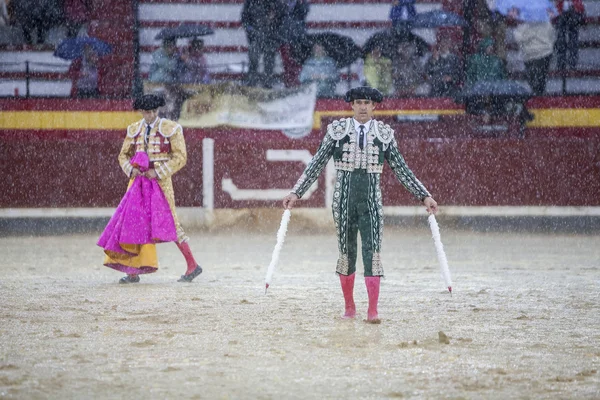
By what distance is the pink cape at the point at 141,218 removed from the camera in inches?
283

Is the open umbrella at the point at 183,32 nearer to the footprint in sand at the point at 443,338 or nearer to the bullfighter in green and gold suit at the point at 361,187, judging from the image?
the bullfighter in green and gold suit at the point at 361,187

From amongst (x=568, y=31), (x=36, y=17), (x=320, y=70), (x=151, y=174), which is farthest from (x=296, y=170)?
(x=151, y=174)

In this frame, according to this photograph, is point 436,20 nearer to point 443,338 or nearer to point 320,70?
point 320,70

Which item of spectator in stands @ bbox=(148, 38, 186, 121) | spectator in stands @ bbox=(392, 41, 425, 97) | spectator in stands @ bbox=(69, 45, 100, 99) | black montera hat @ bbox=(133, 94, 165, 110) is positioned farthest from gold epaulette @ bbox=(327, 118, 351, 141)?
spectator in stands @ bbox=(69, 45, 100, 99)

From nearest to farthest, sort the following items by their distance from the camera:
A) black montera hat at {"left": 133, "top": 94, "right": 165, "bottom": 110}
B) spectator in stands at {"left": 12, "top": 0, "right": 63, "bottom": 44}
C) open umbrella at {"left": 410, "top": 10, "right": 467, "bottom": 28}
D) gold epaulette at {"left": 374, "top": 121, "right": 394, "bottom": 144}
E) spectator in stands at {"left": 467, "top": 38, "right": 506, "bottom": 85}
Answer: gold epaulette at {"left": 374, "top": 121, "right": 394, "bottom": 144} → black montera hat at {"left": 133, "top": 94, "right": 165, "bottom": 110} → open umbrella at {"left": 410, "top": 10, "right": 467, "bottom": 28} → spectator in stands at {"left": 467, "top": 38, "right": 506, "bottom": 85} → spectator in stands at {"left": 12, "top": 0, "right": 63, "bottom": 44}

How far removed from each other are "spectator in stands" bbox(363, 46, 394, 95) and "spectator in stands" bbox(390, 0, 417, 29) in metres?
0.45

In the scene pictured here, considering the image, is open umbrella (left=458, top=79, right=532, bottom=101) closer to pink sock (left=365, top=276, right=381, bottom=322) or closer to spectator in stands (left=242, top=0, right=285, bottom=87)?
spectator in stands (left=242, top=0, right=285, bottom=87)

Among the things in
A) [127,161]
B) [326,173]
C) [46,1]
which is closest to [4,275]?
[127,161]

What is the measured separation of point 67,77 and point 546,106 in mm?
5941

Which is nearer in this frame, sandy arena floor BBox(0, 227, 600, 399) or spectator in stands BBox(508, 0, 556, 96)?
sandy arena floor BBox(0, 227, 600, 399)

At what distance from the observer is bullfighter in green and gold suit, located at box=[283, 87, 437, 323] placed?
5.52m

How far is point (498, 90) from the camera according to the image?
12156mm

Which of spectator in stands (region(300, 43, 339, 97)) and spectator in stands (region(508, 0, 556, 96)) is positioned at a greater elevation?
spectator in stands (region(508, 0, 556, 96))

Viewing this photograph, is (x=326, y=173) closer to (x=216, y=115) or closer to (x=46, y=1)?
(x=216, y=115)
